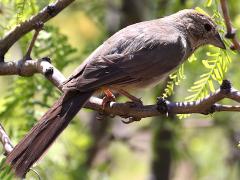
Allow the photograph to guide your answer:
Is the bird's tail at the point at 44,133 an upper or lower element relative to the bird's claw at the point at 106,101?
upper

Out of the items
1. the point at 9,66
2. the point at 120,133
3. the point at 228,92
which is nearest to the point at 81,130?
the point at 120,133

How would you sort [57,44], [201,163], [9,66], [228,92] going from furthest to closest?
[201,163] < [57,44] < [9,66] < [228,92]

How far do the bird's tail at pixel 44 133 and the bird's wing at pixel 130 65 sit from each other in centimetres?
11

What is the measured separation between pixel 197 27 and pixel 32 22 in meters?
1.69

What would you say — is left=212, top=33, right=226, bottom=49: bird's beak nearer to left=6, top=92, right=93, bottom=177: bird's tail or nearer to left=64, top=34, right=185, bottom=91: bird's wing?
left=64, top=34, right=185, bottom=91: bird's wing

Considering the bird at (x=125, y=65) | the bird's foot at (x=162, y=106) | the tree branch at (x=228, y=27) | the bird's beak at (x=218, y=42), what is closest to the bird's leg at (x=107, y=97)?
the bird at (x=125, y=65)

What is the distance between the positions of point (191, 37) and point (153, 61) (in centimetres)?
79

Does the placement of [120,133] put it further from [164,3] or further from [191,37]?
[191,37]

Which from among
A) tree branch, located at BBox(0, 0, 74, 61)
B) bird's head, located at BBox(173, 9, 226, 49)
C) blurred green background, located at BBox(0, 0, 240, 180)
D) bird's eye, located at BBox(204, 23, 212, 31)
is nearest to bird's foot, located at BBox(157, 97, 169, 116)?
tree branch, located at BBox(0, 0, 74, 61)

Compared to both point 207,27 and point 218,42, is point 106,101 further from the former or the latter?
point 207,27

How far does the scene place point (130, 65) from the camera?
4.33m

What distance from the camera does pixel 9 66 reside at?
3824 millimetres

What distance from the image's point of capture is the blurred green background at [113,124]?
4.98 metres

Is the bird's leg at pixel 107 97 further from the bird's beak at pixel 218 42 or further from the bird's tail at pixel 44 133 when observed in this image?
the bird's beak at pixel 218 42
